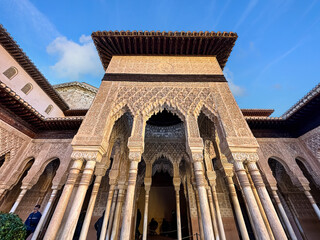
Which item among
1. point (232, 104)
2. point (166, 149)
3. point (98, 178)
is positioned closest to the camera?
point (232, 104)

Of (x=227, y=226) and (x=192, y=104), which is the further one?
(x=227, y=226)

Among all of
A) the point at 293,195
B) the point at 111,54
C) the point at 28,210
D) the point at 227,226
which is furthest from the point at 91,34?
the point at 293,195

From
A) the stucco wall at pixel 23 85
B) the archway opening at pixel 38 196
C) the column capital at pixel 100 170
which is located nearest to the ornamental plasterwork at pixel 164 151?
the column capital at pixel 100 170

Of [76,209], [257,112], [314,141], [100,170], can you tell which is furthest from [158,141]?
[257,112]

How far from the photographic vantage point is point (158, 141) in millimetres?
6512

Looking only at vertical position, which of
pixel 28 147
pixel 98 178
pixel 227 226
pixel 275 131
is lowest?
pixel 227 226

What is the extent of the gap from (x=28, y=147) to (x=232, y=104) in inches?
278

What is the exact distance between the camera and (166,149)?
632cm

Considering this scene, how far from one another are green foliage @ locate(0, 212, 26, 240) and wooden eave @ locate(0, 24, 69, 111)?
6629mm

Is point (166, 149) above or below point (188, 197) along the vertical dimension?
above

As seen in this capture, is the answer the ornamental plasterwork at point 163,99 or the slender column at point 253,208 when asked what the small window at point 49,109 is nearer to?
the ornamental plasterwork at point 163,99

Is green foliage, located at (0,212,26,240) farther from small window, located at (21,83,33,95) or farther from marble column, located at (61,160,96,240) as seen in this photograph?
small window, located at (21,83,33,95)

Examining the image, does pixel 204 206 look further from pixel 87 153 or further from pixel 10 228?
pixel 10 228

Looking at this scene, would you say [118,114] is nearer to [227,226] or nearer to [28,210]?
[28,210]
